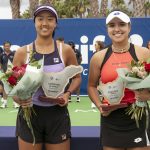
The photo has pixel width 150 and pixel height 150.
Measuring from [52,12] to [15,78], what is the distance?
637 mm

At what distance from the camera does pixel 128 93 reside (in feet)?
10.9

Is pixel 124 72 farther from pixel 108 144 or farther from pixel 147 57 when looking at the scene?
pixel 108 144

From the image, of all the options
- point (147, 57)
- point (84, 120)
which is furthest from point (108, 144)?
point (84, 120)

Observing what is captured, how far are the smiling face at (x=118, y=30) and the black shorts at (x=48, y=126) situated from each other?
2.41 feet

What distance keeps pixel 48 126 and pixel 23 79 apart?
1.70 ft

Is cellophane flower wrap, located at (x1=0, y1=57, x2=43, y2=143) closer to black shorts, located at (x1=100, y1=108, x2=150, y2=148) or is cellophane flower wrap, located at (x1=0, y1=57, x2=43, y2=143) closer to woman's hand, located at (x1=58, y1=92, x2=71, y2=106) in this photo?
woman's hand, located at (x1=58, y1=92, x2=71, y2=106)

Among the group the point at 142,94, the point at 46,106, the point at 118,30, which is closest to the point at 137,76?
the point at 142,94

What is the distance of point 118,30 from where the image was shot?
3.36 metres

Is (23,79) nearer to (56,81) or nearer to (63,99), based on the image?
(56,81)

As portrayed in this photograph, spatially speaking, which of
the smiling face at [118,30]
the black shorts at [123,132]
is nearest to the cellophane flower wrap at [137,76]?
the black shorts at [123,132]

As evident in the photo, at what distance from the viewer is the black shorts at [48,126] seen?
3.52 metres

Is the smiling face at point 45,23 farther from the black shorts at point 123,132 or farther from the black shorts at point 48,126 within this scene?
the black shorts at point 123,132

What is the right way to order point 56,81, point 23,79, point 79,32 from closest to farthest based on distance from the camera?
1. point 23,79
2. point 56,81
3. point 79,32

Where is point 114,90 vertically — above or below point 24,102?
above
